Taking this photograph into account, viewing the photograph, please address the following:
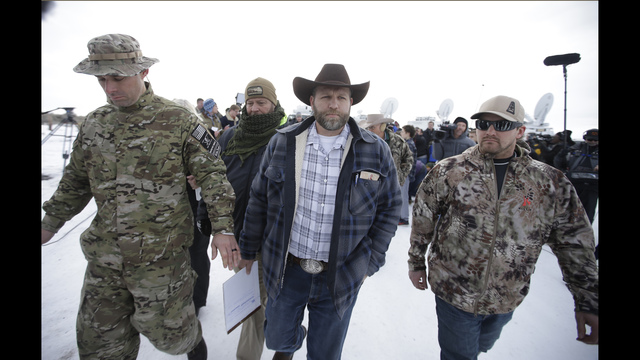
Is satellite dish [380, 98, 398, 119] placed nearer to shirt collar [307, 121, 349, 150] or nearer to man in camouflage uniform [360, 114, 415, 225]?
man in camouflage uniform [360, 114, 415, 225]

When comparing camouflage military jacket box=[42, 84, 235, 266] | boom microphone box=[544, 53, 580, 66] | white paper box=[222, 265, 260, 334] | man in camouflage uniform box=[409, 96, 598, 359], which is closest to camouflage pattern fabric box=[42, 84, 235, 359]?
camouflage military jacket box=[42, 84, 235, 266]

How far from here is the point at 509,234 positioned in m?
1.45

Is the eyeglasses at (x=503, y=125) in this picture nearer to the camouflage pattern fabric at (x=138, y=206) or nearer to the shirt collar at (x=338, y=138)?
the shirt collar at (x=338, y=138)

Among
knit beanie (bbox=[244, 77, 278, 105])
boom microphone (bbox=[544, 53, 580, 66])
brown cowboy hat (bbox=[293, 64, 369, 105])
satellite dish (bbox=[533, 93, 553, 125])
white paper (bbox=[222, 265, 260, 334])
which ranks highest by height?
satellite dish (bbox=[533, 93, 553, 125])

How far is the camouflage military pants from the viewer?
142 cm

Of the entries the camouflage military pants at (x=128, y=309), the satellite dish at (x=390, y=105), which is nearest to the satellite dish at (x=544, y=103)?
the satellite dish at (x=390, y=105)

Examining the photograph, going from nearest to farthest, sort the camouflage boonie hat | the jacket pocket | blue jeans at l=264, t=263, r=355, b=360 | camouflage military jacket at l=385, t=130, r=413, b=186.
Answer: the camouflage boonie hat
the jacket pocket
blue jeans at l=264, t=263, r=355, b=360
camouflage military jacket at l=385, t=130, r=413, b=186

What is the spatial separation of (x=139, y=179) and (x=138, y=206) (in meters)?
0.16

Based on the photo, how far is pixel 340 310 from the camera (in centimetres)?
149

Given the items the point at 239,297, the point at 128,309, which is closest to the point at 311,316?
the point at 239,297

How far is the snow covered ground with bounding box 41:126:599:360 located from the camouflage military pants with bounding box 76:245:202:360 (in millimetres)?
707

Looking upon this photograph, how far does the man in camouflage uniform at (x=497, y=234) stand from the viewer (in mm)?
1405

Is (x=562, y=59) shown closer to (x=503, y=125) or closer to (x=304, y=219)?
(x=503, y=125)
